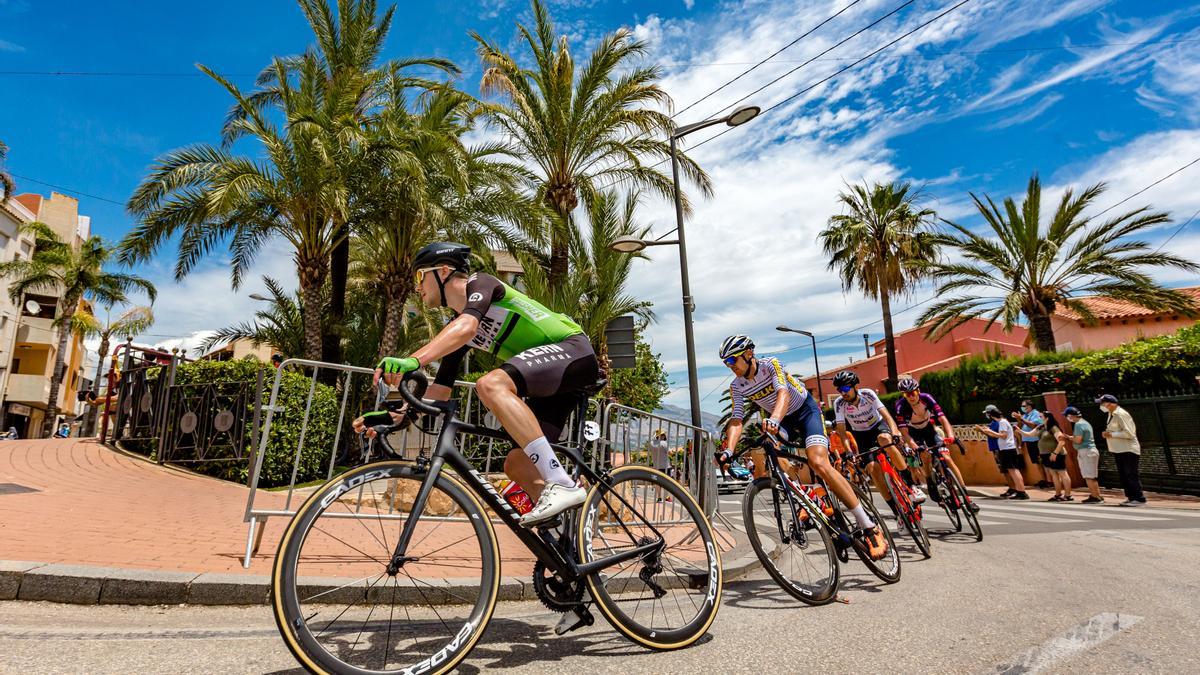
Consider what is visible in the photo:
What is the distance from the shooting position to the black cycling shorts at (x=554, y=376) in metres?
2.80

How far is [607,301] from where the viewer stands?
19000mm

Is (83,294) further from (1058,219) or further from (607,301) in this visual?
(1058,219)

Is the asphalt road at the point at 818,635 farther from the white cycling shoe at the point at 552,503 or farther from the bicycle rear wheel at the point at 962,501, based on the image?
the bicycle rear wheel at the point at 962,501

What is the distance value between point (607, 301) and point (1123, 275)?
642 inches

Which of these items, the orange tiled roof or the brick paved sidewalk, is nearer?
the brick paved sidewalk

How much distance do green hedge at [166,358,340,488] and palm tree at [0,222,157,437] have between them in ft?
105

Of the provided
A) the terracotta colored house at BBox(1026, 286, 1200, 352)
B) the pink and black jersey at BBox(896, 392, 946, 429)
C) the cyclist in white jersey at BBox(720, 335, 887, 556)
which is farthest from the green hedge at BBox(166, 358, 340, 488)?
the terracotta colored house at BBox(1026, 286, 1200, 352)

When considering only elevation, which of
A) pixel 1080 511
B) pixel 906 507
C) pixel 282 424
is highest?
pixel 282 424

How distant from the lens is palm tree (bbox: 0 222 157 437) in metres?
34.7

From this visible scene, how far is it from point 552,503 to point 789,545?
2.20 metres

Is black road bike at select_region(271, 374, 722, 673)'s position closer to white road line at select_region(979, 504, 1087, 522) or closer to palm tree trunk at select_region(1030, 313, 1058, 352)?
white road line at select_region(979, 504, 1087, 522)

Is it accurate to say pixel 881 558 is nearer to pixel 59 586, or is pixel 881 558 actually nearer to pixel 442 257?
pixel 442 257

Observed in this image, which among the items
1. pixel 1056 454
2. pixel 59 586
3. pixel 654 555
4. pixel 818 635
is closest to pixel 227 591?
pixel 59 586

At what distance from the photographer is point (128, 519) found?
577cm
